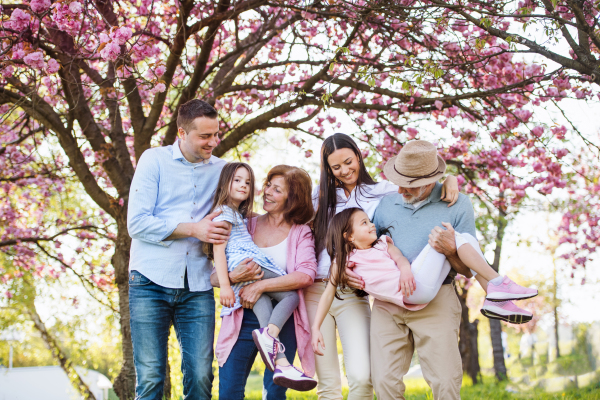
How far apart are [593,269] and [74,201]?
15.2m

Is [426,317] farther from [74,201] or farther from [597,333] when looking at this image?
[74,201]

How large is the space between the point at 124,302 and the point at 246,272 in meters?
3.49

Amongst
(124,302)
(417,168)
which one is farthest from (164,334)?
(124,302)

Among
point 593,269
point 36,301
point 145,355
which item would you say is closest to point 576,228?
point 593,269

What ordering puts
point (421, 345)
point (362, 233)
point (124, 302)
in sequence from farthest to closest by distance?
point (124, 302) → point (362, 233) → point (421, 345)

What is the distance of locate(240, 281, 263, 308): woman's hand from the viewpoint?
9.70ft

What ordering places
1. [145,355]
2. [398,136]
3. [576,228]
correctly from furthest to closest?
1. [576,228]
2. [398,136]
3. [145,355]

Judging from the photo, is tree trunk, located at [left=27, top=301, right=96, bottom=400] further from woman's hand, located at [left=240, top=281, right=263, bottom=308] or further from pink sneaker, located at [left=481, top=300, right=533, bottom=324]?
pink sneaker, located at [left=481, top=300, right=533, bottom=324]

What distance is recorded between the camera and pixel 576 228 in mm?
11992

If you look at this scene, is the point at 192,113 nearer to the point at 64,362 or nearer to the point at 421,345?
the point at 421,345

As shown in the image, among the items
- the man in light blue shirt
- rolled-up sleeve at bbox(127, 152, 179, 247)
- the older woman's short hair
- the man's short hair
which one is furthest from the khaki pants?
the man's short hair

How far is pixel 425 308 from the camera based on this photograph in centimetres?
294

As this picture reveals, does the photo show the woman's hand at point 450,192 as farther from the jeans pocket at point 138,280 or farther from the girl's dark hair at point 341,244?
the jeans pocket at point 138,280

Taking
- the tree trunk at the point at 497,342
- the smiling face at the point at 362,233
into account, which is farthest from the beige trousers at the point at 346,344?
the tree trunk at the point at 497,342
